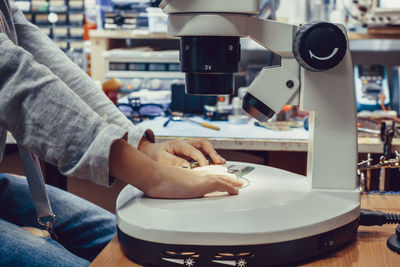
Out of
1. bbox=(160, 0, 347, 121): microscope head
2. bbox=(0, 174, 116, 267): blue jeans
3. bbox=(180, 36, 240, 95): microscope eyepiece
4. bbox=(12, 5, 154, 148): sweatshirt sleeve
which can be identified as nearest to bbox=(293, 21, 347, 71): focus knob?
bbox=(160, 0, 347, 121): microscope head

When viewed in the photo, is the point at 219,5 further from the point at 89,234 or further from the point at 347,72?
the point at 89,234

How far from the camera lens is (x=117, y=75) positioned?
2260 millimetres

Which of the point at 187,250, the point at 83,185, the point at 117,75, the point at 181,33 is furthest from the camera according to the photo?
the point at 117,75

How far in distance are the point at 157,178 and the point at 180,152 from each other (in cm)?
20

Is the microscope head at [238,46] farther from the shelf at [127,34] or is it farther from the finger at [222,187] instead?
the shelf at [127,34]

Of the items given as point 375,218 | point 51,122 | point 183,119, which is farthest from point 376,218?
point 183,119

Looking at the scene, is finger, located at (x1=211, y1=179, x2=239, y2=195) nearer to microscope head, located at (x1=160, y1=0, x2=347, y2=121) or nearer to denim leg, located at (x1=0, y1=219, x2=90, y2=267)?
microscope head, located at (x1=160, y1=0, x2=347, y2=121)

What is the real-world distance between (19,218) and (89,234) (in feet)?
0.53

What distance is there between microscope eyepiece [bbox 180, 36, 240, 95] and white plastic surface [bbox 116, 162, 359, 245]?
18 centimetres

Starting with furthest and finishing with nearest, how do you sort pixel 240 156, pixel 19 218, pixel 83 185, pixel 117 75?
pixel 117 75
pixel 83 185
pixel 240 156
pixel 19 218

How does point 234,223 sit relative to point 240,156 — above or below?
above

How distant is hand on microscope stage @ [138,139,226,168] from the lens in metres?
0.89

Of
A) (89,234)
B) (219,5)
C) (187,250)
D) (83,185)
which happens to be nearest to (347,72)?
(219,5)

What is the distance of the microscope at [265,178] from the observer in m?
0.63
